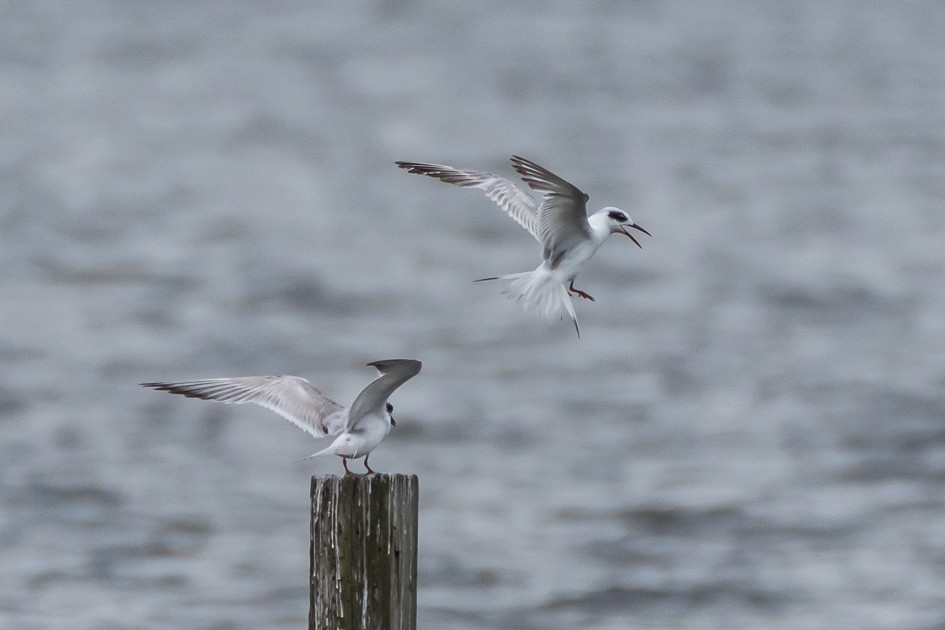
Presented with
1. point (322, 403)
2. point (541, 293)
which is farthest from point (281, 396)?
point (541, 293)

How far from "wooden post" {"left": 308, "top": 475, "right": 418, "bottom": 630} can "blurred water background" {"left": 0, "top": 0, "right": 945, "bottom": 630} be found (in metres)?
9.63

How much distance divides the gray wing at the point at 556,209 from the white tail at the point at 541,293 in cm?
12

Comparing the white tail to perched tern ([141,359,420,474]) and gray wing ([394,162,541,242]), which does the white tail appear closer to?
gray wing ([394,162,541,242])

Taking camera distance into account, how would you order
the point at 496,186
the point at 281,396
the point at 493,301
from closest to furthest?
the point at 281,396 < the point at 496,186 < the point at 493,301

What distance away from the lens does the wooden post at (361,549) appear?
564cm

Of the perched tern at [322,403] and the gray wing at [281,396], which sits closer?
the perched tern at [322,403]

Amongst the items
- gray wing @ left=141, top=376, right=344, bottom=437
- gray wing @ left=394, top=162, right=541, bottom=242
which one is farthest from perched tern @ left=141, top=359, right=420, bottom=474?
gray wing @ left=394, top=162, right=541, bottom=242

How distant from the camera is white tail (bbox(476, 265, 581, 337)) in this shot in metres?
6.79

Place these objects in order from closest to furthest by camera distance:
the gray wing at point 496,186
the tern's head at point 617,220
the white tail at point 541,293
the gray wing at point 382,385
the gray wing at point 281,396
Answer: the gray wing at point 382,385
the gray wing at point 281,396
the white tail at point 541,293
the tern's head at point 617,220
the gray wing at point 496,186

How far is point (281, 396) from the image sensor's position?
6.47m

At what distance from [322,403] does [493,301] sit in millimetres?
20773

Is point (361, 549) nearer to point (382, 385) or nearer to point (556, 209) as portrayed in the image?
point (382, 385)

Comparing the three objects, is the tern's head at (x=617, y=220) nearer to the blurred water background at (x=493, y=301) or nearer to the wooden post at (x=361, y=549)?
the wooden post at (x=361, y=549)

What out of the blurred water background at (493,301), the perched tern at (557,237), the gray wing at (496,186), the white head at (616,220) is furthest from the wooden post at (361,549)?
the blurred water background at (493,301)
